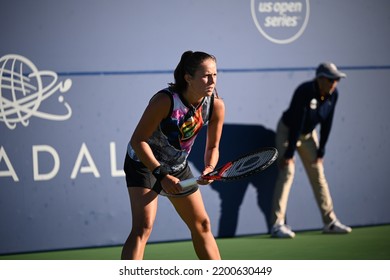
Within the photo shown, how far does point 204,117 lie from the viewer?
5.73 m

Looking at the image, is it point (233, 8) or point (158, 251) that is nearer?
point (158, 251)

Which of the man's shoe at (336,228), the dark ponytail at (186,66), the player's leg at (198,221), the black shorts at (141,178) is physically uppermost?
the dark ponytail at (186,66)

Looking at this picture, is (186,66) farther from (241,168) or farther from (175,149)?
(241,168)

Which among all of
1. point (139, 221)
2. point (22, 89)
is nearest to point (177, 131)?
point (139, 221)

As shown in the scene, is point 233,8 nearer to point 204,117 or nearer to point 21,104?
point 21,104

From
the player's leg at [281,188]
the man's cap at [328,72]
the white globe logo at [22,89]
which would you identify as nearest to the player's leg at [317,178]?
the player's leg at [281,188]

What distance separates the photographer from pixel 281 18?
8539 mm

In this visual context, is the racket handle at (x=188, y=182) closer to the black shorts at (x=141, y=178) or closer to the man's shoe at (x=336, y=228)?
the black shorts at (x=141, y=178)

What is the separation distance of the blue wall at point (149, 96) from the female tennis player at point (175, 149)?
7.84ft

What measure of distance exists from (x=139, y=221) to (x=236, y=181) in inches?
121

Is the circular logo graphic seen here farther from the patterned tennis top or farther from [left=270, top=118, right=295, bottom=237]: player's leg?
the patterned tennis top

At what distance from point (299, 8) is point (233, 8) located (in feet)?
2.21

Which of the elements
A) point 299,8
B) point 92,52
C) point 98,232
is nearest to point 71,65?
point 92,52

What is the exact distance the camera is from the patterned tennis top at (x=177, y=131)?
5.61 metres
